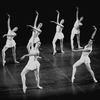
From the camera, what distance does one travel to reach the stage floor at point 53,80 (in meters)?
13.3

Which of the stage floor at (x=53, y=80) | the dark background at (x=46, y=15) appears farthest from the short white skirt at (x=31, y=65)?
the dark background at (x=46, y=15)

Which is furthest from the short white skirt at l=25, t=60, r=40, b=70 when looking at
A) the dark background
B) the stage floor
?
the dark background

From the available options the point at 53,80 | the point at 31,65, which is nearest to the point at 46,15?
the point at 53,80

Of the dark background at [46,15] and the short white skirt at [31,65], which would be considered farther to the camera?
the dark background at [46,15]

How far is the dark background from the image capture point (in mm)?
21641

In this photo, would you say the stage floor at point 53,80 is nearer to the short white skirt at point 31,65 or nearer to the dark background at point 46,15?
the short white skirt at point 31,65

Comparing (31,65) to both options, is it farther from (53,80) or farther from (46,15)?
(46,15)

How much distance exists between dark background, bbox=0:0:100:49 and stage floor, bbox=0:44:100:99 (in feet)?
13.3

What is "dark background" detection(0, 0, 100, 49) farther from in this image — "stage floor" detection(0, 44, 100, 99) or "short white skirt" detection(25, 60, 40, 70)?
"short white skirt" detection(25, 60, 40, 70)

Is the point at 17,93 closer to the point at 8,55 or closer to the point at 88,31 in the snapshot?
the point at 8,55

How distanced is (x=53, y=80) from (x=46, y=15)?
8265mm

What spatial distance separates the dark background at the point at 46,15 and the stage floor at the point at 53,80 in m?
4.05

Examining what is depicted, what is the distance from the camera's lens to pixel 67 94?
13.2 meters

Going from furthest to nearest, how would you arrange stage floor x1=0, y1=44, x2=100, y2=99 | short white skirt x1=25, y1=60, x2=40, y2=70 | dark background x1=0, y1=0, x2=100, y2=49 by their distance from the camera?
dark background x1=0, y1=0, x2=100, y2=49, stage floor x1=0, y1=44, x2=100, y2=99, short white skirt x1=25, y1=60, x2=40, y2=70
